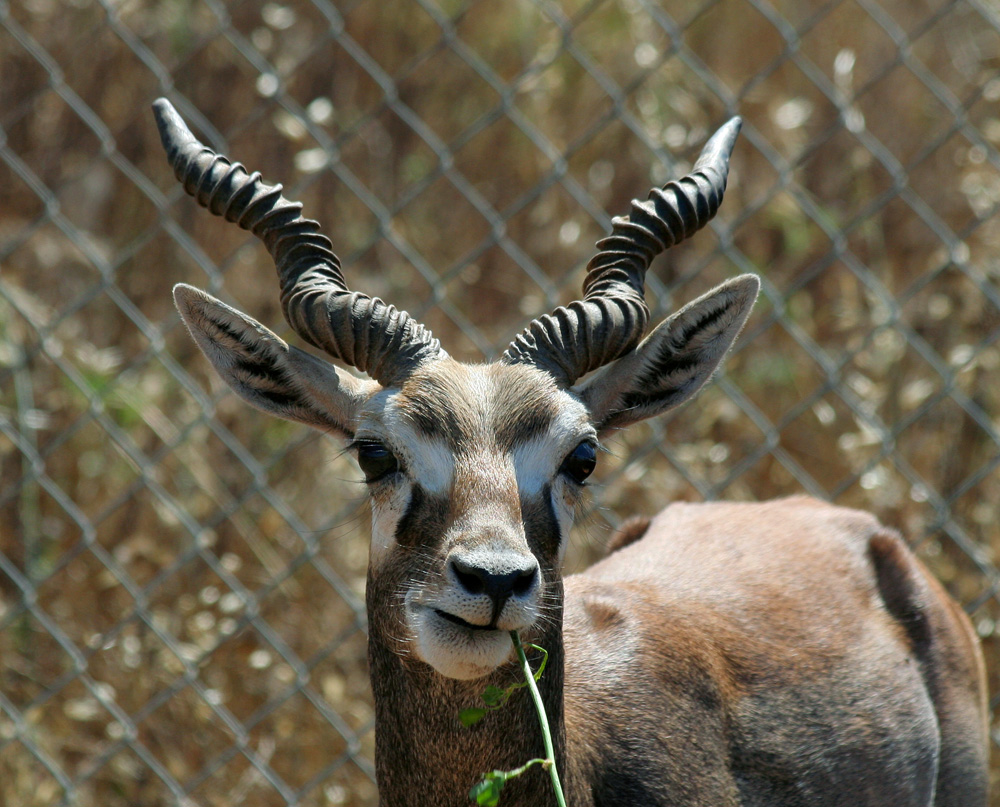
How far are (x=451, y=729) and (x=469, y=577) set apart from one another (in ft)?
1.99

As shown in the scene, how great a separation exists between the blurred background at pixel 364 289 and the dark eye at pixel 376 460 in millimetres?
442

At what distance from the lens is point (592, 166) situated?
23.3ft

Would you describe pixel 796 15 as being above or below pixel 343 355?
above

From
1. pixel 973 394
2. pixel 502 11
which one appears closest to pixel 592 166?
pixel 502 11

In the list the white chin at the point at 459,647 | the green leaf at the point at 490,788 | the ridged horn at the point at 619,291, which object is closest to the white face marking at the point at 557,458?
the ridged horn at the point at 619,291

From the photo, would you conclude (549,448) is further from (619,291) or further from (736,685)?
(736,685)

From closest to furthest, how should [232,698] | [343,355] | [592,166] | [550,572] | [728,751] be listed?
[550,572]
[343,355]
[728,751]
[232,698]
[592,166]

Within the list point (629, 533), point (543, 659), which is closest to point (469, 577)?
point (543, 659)

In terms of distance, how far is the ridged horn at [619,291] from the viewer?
3295mm

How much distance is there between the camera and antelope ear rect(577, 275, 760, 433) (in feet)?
11.2

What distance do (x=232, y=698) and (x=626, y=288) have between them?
2991mm

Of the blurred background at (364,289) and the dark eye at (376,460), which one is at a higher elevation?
the blurred background at (364,289)

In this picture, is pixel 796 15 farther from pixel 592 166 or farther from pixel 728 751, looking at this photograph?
pixel 728 751

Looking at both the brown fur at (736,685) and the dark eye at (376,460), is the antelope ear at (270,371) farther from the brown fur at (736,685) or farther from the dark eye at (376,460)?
the brown fur at (736,685)
